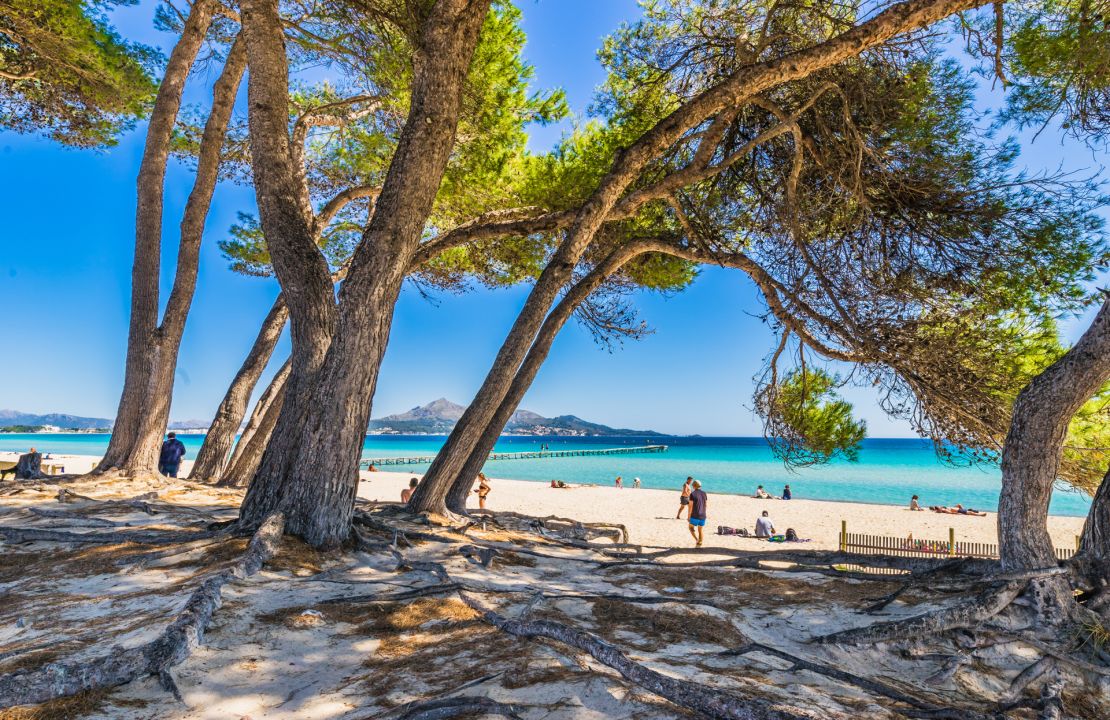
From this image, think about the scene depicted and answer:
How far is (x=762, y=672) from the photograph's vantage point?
2551 millimetres

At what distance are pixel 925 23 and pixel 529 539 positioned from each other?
6230 millimetres

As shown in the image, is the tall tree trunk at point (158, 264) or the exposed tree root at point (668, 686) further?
the tall tree trunk at point (158, 264)

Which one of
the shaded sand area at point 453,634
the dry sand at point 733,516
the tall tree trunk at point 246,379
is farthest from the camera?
the dry sand at point 733,516

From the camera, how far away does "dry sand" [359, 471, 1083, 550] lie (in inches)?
681

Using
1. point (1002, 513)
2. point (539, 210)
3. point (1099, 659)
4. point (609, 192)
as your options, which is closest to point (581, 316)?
point (539, 210)

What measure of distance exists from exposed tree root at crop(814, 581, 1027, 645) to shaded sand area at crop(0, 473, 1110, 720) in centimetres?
5

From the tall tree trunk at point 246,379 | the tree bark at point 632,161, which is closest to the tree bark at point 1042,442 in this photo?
the tree bark at point 632,161

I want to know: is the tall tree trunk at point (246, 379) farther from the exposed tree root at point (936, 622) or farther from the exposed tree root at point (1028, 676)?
the exposed tree root at point (1028, 676)

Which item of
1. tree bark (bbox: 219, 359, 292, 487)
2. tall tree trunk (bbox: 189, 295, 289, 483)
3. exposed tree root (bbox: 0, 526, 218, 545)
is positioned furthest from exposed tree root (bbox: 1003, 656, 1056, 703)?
tall tree trunk (bbox: 189, 295, 289, 483)

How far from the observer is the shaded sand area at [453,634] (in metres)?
2.09

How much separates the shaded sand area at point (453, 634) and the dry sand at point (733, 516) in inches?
422

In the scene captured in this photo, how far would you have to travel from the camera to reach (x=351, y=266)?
190 inches

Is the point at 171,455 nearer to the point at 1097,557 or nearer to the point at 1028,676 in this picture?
the point at 1028,676

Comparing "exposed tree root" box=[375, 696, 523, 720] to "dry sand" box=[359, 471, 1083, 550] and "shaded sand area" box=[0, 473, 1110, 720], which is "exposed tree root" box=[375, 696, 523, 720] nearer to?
"shaded sand area" box=[0, 473, 1110, 720]
